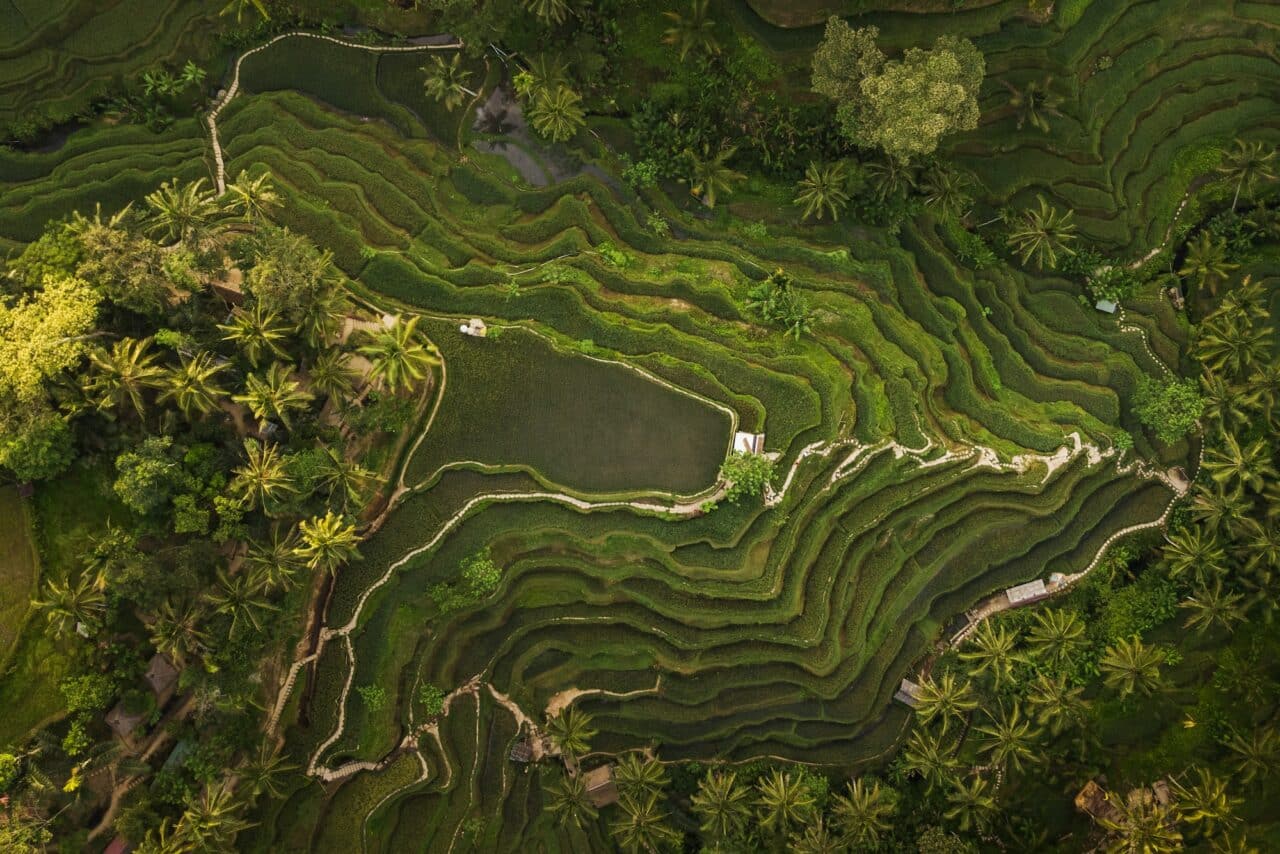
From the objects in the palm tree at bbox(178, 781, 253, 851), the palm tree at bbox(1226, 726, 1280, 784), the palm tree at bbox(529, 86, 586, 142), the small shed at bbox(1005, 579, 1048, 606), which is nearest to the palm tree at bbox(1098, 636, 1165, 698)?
the small shed at bbox(1005, 579, 1048, 606)

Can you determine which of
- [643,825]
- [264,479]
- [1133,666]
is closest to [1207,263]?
[1133,666]

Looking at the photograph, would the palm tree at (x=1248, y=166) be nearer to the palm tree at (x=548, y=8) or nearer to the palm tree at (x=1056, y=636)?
the palm tree at (x=1056, y=636)

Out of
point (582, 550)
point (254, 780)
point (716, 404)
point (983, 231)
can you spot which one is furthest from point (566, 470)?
point (983, 231)

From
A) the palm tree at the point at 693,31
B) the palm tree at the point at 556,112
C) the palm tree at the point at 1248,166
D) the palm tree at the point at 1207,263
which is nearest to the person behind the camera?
the palm tree at the point at 556,112

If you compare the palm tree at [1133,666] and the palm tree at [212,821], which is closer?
the palm tree at [212,821]

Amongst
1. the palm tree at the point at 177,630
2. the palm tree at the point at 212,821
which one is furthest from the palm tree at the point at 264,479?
the palm tree at the point at 212,821

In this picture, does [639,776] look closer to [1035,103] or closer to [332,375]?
[332,375]
